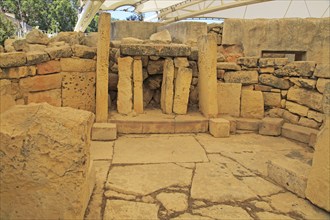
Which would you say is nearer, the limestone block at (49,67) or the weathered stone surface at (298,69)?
the limestone block at (49,67)

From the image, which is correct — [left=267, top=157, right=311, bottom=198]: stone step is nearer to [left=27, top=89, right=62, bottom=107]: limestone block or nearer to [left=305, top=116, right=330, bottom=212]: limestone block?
[left=305, top=116, right=330, bottom=212]: limestone block

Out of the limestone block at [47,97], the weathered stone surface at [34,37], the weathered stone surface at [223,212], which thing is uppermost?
the weathered stone surface at [34,37]

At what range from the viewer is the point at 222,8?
15.1 m

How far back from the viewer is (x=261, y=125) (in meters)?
4.25

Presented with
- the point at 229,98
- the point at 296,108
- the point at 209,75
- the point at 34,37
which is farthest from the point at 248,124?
the point at 34,37

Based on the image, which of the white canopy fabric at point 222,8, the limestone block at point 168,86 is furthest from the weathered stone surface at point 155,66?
the white canopy fabric at point 222,8

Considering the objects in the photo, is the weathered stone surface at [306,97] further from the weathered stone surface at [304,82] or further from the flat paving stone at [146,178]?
the flat paving stone at [146,178]

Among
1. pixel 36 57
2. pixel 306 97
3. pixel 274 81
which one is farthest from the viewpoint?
pixel 274 81

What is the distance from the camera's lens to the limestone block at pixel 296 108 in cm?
406

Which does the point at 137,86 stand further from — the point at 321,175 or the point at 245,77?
the point at 321,175

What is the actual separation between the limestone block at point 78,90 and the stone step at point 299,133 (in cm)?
304

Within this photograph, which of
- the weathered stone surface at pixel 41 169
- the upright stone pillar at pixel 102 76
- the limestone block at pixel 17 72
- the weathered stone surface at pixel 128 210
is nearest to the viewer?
the weathered stone surface at pixel 41 169

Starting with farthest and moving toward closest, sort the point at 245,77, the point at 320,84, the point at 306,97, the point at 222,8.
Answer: the point at 222,8 < the point at 245,77 < the point at 306,97 < the point at 320,84

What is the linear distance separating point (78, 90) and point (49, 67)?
536mm
